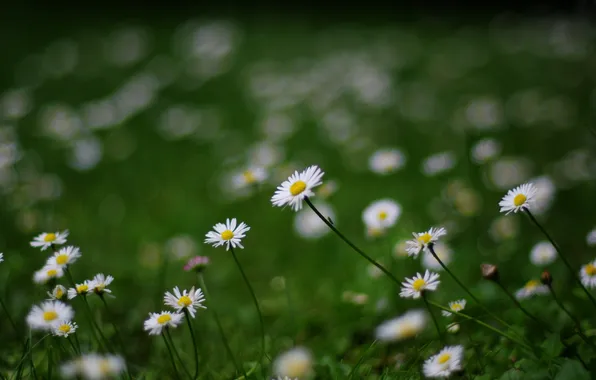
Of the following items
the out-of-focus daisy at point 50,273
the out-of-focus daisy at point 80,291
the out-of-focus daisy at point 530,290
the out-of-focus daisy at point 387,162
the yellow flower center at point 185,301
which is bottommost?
the out-of-focus daisy at point 530,290

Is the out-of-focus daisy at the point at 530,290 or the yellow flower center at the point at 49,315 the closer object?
the yellow flower center at the point at 49,315

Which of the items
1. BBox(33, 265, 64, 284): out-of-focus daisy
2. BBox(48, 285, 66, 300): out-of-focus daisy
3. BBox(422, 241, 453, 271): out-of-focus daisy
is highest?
BBox(33, 265, 64, 284): out-of-focus daisy

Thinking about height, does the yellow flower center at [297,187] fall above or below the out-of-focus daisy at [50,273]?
below

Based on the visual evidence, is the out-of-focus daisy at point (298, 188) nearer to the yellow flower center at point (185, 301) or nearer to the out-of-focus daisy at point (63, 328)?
the yellow flower center at point (185, 301)

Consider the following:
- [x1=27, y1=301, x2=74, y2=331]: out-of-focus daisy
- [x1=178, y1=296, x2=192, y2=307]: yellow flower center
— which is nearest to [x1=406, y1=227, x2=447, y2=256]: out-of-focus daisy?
[x1=178, y1=296, x2=192, y2=307]: yellow flower center

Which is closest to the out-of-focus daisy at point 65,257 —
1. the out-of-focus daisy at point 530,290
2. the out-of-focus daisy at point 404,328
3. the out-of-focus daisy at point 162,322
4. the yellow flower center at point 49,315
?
the yellow flower center at point 49,315

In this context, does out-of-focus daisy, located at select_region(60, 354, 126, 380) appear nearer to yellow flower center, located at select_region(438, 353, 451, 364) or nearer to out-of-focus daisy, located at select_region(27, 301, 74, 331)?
out-of-focus daisy, located at select_region(27, 301, 74, 331)

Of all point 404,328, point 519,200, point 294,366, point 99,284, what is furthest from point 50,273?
point 519,200

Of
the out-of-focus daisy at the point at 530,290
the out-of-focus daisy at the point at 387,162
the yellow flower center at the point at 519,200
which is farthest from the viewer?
the out-of-focus daisy at the point at 387,162
